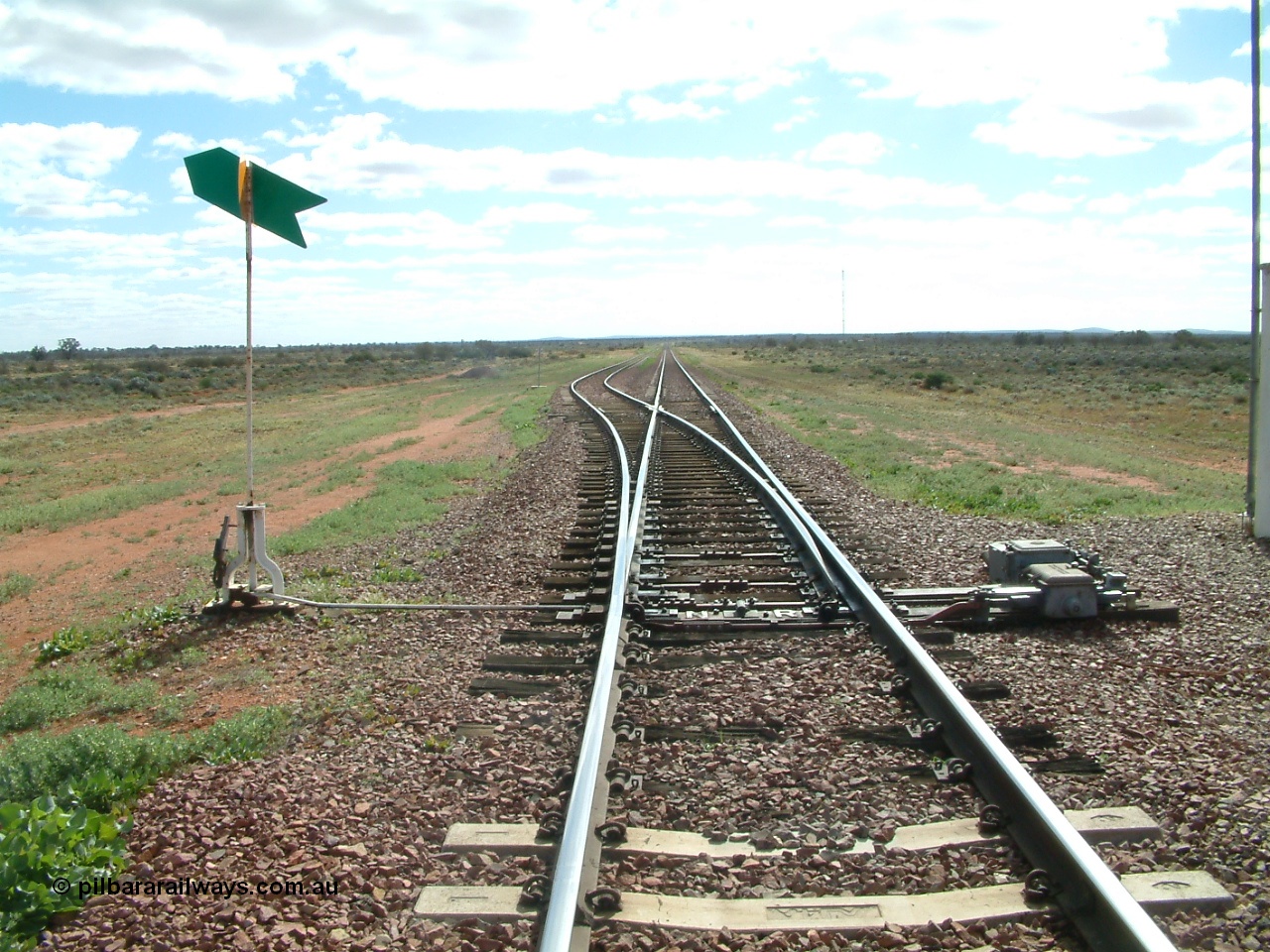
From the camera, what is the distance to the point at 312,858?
148 inches

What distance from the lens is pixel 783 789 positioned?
13.8 feet

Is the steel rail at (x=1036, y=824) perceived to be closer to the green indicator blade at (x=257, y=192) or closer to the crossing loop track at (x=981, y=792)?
the crossing loop track at (x=981, y=792)

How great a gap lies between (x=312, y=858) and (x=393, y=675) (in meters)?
2.14

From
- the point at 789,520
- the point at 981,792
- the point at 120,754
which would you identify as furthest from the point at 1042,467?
the point at 120,754

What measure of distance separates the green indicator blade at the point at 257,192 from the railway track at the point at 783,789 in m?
3.19

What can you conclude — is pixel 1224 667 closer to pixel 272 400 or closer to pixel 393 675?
pixel 393 675

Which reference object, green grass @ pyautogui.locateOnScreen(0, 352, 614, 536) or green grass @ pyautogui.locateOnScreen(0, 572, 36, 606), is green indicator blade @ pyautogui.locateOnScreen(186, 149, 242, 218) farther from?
green grass @ pyautogui.locateOnScreen(0, 352, 614, 536)

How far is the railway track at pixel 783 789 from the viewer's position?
333 centimetres

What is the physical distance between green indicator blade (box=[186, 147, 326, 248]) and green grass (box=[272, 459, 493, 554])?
13.2 feet

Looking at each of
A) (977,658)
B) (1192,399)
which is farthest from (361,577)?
(1192,399)

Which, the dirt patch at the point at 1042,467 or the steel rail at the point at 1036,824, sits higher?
the dirt patch at the point at 1042,467

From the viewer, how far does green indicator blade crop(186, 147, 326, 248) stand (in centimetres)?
705

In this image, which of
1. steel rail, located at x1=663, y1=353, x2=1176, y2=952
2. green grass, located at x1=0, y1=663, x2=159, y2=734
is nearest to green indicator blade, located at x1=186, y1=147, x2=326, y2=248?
green grass, located at x1=0, y1=663, x2=159, y2=734

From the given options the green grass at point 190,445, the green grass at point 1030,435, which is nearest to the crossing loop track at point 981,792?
the green grass at point 1030,435
